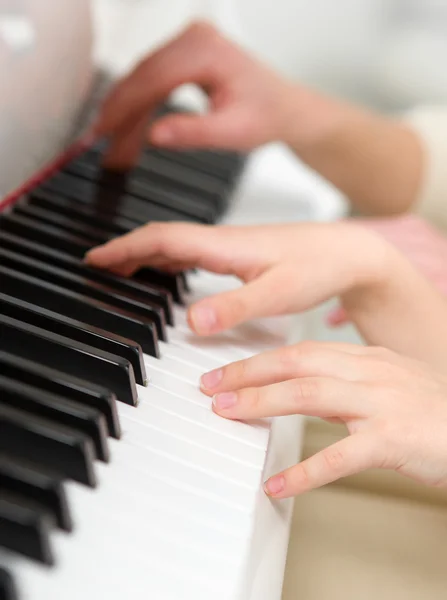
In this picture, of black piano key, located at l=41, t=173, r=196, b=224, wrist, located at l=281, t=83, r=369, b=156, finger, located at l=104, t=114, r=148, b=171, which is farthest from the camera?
wrist, located at l=281, t=83, r=369, b=156

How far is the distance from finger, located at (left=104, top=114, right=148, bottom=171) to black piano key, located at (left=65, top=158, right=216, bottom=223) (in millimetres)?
15

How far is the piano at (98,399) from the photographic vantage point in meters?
0.39

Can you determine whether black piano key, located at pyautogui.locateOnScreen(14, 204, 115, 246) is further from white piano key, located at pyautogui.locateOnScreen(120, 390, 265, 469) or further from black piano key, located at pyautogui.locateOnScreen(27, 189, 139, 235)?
white piano key, located at pyautogui.locateOnScreen(120, 390, 265, 469)

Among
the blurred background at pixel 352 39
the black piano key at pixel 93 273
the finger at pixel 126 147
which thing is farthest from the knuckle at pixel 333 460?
the blurred background at pixel 352 39

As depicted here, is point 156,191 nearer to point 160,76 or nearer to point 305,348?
point 160,76

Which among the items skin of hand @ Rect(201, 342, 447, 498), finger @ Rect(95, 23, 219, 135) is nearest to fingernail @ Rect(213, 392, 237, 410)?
skin of hand @ Rect(201, 342, 447, 498)

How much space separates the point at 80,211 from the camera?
0.77m

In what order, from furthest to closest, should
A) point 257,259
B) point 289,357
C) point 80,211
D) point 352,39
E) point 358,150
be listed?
point 352,39, point 358,150, point 80,211, point 257,259, point 289,357

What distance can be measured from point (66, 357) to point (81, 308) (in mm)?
84

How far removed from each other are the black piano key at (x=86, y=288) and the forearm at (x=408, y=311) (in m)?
0.23

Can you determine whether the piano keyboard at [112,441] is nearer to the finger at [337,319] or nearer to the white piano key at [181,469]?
the white piano key at [181,469]

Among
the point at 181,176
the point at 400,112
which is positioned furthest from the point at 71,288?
the point at 400,112

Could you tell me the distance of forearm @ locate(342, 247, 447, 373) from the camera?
714 millimetres

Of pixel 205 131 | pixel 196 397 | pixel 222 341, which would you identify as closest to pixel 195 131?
pixel 205 131
